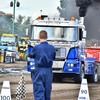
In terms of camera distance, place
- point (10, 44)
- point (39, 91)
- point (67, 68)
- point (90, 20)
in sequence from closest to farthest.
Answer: point (39, 91) < point (67, 68) < point (10, 44) < point (90, 20)

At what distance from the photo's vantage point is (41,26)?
1573cm

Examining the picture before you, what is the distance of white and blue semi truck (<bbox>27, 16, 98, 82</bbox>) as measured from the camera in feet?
50.0

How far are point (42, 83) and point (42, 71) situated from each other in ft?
0.81

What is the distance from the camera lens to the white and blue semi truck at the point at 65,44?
15.2 metres

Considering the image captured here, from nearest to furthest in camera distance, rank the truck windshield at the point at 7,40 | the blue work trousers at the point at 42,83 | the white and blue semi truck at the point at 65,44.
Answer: the blue work trousers at the point at 42,83 → the white and blue semi truck at the point at 65,44 → the truck windshield at the point at 7,40

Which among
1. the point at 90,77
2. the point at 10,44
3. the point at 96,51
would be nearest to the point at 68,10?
the point at 10,44

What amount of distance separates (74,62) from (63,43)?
94cm

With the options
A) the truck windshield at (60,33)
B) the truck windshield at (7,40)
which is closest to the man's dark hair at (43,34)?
the truck windshield at (60,33)

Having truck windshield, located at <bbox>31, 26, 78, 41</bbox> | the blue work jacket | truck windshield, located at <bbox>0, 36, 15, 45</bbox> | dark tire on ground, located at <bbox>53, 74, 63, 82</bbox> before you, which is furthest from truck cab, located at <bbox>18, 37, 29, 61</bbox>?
the blue work jacket

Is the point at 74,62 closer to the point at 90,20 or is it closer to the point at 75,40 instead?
the point at 75,40

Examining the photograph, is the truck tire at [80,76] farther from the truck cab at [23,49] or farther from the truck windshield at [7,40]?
the truck cab at [23,49]

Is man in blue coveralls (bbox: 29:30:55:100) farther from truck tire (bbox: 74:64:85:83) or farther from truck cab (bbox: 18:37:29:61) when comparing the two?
truck cab (bbox: 18:37:29:61)

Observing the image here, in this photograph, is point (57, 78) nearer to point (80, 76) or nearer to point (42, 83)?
point (80, 76)

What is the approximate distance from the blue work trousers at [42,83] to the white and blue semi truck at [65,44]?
25.5 ft
